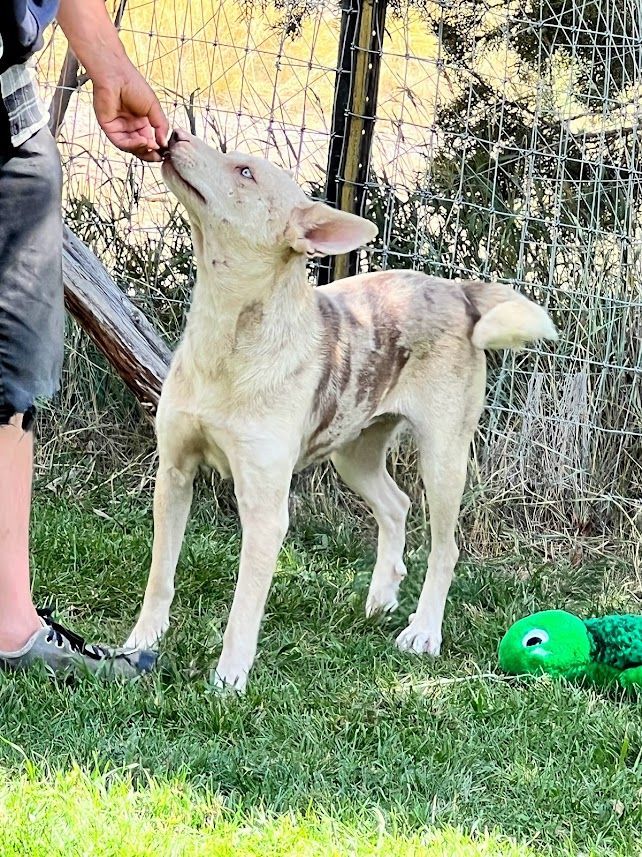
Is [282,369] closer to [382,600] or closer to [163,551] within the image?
[163,551]

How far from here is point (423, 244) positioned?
5.49 meters

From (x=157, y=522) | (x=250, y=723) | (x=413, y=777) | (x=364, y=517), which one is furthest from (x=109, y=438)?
(x=413, y=777)

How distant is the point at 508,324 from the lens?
4.23 meters

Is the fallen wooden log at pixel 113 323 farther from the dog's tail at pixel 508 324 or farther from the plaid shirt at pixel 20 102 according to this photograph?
the plaid shirt at pixel 20 102

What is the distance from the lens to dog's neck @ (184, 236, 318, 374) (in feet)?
11.8

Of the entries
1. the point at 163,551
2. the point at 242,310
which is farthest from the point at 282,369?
the point at 163,551

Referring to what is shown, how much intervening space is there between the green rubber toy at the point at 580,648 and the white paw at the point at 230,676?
851mm

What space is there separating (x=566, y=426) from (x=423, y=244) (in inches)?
42.3

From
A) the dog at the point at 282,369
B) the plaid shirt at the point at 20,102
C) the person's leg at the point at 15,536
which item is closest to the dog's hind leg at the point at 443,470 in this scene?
the dog at the point at 282,369

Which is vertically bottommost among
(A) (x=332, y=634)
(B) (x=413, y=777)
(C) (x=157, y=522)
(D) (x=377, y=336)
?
(B) (x=413, y=777)

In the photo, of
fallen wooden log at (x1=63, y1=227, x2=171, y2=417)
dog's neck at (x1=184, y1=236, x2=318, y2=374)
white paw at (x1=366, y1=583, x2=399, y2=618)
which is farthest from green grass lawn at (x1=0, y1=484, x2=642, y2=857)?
dog's neck at (x1=184, y1=236, x2=318, y2=374)

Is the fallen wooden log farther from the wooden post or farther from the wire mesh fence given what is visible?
the wooden post

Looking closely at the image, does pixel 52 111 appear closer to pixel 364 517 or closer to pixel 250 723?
pixel 364 517

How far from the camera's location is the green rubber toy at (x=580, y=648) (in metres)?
3.63
